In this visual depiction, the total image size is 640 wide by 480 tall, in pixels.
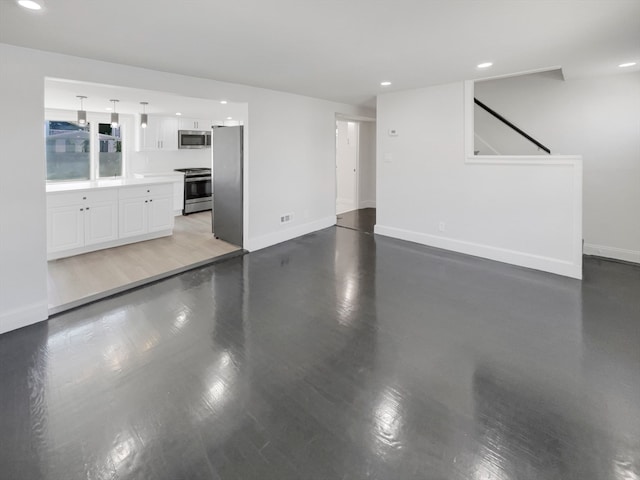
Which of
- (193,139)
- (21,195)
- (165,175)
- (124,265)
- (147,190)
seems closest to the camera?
(21,195)

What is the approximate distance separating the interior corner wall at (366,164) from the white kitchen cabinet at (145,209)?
182 inches

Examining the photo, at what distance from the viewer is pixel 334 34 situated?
2.84 meters

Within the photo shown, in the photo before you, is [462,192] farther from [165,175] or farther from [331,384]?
[165,175]

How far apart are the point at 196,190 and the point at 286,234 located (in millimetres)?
3254

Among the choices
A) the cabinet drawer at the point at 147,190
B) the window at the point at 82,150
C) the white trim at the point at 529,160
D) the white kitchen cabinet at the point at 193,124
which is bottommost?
the cabinet drawer at the point at 147,190

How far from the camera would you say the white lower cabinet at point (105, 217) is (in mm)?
4676

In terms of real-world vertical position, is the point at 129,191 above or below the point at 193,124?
below

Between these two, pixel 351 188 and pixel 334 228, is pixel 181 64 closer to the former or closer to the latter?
pixel 334 228

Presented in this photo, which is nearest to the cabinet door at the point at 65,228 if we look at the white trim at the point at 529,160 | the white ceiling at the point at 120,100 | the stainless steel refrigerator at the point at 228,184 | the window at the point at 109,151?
the white ceiling at the point at 120,100

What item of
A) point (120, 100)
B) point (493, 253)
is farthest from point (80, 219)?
point (493, 253)

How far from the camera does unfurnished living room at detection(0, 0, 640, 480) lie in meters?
1.85

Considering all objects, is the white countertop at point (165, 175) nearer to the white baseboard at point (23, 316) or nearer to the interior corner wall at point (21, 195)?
the interior corner wall at point (21, 195)

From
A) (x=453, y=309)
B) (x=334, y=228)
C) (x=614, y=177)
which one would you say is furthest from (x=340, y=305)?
(x=614, y=177)

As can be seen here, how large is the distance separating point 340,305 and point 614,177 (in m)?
4.25
